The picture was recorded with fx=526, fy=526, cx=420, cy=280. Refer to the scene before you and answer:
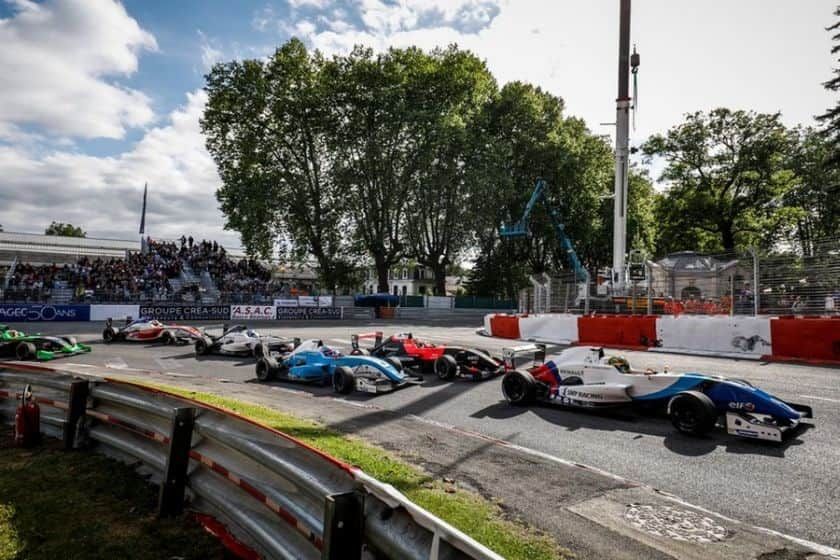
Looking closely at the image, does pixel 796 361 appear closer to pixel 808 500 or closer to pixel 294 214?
pixel 808 500

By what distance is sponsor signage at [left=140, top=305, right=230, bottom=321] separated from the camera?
31406 millimetres

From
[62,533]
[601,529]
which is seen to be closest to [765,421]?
[601,529]

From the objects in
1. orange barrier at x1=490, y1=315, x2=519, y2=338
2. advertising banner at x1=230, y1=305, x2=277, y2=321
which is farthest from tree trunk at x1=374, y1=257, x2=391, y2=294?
orange barrier at x1=490, y1=315, x2=519, y2=338

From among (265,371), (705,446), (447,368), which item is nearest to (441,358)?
(447,368)

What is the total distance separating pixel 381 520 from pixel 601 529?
8.06 feet

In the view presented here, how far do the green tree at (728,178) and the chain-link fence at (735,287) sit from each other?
78.7 ft

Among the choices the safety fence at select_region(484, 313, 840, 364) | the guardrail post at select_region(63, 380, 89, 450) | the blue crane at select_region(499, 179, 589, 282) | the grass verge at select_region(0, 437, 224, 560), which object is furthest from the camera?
the blue crane at select_region(499, 179, 589, 282)

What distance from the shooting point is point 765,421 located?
6.43m

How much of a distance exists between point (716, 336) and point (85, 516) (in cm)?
1475

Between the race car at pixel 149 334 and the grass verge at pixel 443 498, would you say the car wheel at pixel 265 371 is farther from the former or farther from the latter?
the race car at pixel 149 334

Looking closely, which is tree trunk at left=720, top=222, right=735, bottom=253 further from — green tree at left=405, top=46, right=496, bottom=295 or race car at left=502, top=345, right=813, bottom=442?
race car at left=502, top=345, right=813, bottom=442

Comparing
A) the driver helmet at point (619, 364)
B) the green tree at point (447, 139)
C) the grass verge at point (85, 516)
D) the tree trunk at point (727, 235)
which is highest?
the green tree at point (447, 139)

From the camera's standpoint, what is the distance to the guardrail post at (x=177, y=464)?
4.31m

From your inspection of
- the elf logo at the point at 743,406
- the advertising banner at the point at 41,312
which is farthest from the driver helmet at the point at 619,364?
the advertising banner at the point at 41,312
